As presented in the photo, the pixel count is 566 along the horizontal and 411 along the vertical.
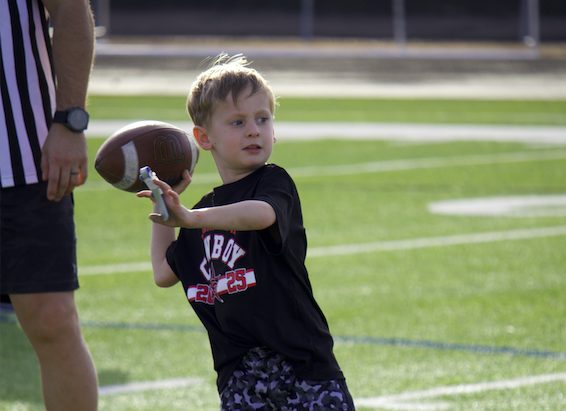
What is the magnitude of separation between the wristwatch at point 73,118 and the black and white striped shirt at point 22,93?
123mm

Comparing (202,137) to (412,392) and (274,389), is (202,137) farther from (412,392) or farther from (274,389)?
(412,392)

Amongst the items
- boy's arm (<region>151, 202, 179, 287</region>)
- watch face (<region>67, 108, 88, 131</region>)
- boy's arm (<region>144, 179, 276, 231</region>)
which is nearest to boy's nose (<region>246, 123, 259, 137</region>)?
boy's arm (<region>144, 179, 276, 231</region>)

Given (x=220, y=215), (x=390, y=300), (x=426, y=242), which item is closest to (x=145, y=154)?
(x=220, y=215)

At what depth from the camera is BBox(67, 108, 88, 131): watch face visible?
2934 mm

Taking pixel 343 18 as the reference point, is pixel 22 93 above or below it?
above

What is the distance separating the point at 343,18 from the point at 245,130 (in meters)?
29.9

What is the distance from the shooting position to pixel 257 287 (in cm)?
248

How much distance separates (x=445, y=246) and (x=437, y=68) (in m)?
20.4

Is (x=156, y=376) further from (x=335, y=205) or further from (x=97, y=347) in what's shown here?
(x=335, y=205)

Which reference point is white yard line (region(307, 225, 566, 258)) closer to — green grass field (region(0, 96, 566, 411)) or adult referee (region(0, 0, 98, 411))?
green grass field (region(0, 96, 566, 411))

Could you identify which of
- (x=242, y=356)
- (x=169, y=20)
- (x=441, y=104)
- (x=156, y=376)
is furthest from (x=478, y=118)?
(x=169, y=20)

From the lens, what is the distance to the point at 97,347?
4.59 meters

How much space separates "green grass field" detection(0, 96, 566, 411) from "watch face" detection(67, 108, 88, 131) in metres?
1.38

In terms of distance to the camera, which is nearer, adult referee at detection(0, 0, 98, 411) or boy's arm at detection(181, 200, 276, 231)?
boy's arm at detection(181, 200, 276, 231)
